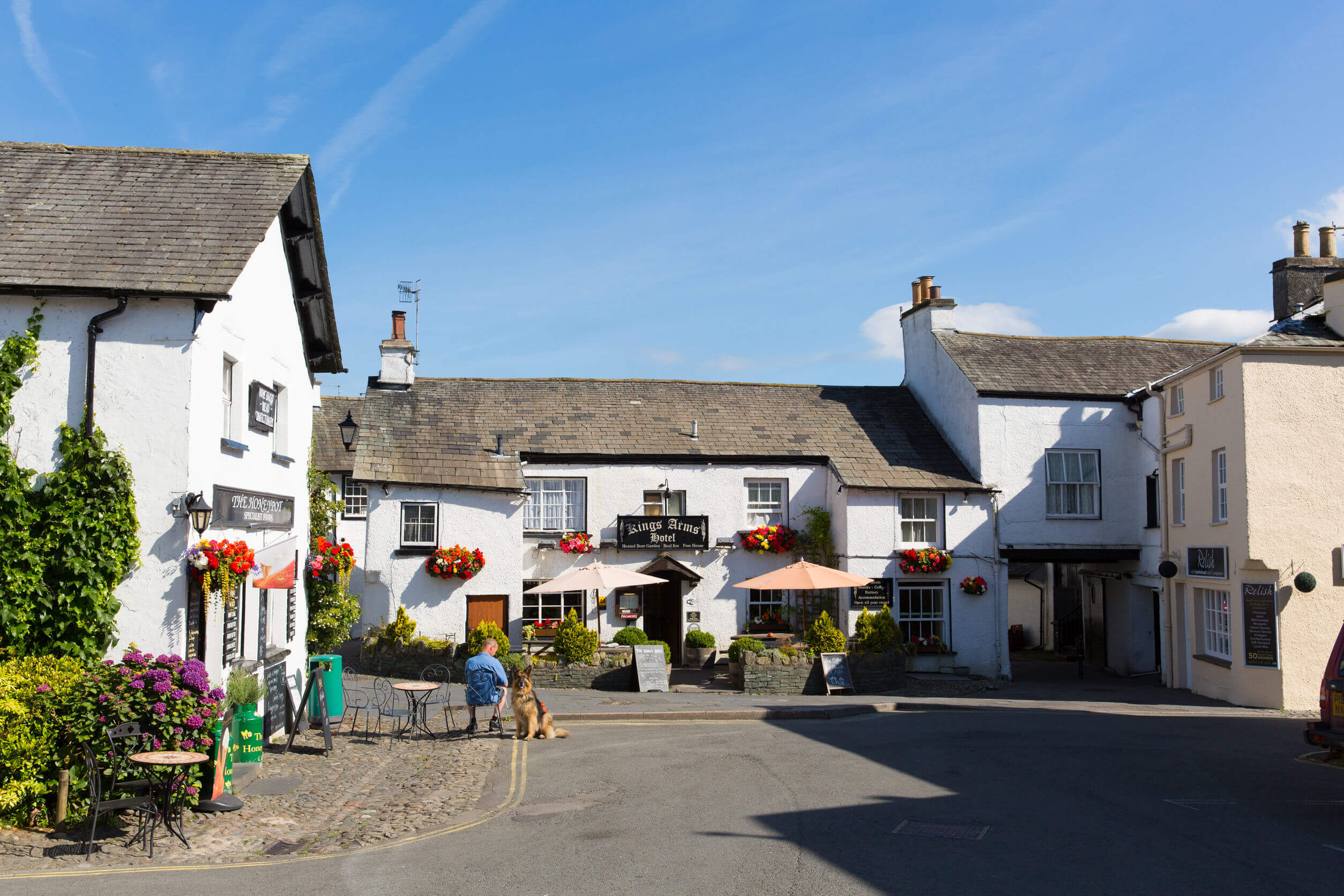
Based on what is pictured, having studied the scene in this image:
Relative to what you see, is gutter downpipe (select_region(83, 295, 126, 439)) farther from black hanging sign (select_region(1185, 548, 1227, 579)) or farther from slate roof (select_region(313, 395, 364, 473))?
black hanging sign (select_region(1185, 548, 1227, 579))

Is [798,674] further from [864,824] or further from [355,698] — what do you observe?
[864,824]

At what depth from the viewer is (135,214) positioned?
12906 millimetres

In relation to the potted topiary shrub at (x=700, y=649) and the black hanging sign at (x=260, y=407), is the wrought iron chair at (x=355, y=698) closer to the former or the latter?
the black hanging sign at (x=260, y=407)

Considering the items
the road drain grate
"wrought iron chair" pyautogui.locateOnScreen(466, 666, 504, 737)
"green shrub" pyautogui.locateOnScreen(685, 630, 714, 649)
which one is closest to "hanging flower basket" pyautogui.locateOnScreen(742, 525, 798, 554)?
"green shrub" pyautogui.locateOnScreen(685, 630, 714, 649)

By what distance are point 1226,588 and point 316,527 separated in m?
17.8

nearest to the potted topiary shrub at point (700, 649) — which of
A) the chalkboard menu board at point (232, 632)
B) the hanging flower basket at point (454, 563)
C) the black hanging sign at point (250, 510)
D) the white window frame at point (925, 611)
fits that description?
the white window frame at point (925, 611)

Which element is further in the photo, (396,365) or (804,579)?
(396,365)

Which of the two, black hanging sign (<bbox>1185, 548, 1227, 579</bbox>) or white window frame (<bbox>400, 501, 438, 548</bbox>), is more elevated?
white window frame (<bbox>400, 501, 438, 548</bbox>)

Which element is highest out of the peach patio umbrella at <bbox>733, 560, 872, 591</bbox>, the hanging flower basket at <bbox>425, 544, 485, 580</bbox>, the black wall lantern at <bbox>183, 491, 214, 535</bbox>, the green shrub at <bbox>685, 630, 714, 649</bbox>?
the black wall lantern at <bbox>183, 491, 214, 535</bbox>

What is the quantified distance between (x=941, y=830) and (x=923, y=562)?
49.3ft

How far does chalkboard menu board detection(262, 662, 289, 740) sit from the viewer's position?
1430 cm

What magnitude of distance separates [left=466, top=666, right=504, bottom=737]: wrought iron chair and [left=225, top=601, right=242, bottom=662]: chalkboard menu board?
354cm

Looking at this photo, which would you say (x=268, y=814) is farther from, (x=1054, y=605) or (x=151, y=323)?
(x=1054, y=605)

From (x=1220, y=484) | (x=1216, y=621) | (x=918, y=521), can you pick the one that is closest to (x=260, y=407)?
(x=918, y=521)
